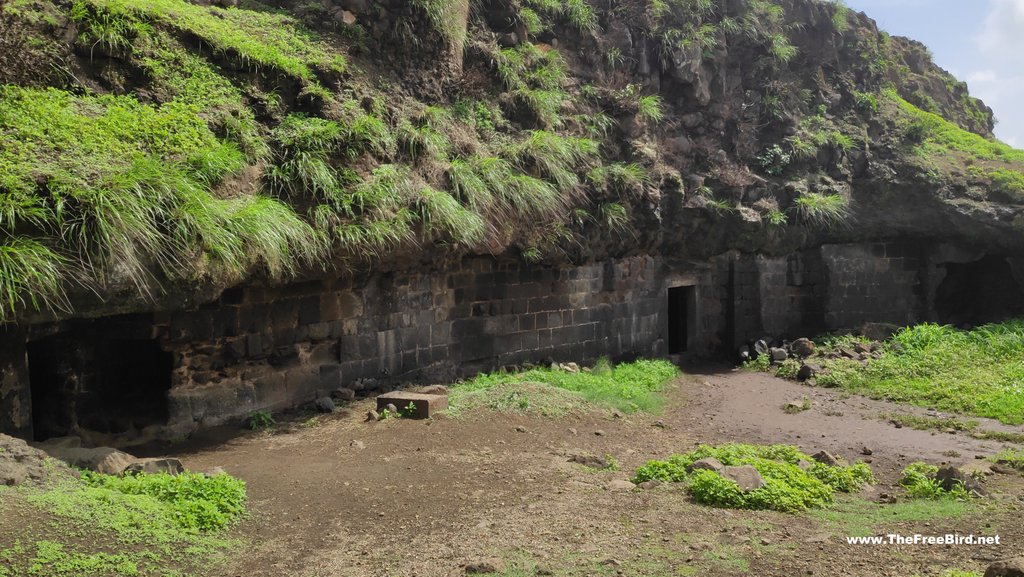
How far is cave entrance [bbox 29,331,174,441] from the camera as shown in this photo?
8016 mm

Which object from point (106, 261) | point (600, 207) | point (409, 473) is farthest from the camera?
point (600, 207)

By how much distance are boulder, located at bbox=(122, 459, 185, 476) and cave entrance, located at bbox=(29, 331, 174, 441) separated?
2019 mm

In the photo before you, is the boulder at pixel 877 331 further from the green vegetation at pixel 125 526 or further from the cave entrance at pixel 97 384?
the green vegetation at pixel 125 526

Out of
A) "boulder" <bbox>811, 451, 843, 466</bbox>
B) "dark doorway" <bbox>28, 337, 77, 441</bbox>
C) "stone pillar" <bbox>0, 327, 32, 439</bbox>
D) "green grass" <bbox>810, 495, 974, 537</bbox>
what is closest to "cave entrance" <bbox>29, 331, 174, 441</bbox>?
"dark doorway" <bbox>28, 337, 77, 441</bbox>

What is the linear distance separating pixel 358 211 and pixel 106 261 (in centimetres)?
327

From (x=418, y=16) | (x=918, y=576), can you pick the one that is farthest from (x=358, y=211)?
(x=918, y=576)

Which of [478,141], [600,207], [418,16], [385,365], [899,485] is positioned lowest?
[899,485]

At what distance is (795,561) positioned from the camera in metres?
5.18

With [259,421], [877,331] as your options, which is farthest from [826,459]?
[877,331]

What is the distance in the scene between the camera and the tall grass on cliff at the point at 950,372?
36.8ft

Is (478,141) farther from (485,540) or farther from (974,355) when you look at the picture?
(974,355)

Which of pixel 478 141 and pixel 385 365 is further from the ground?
pixel 478 141

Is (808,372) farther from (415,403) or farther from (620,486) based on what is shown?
(620,486)

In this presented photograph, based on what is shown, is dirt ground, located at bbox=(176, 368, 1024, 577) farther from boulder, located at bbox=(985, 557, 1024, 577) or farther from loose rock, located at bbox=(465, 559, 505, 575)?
boulder, located at bbox=(985, 557, 1024, 577)
